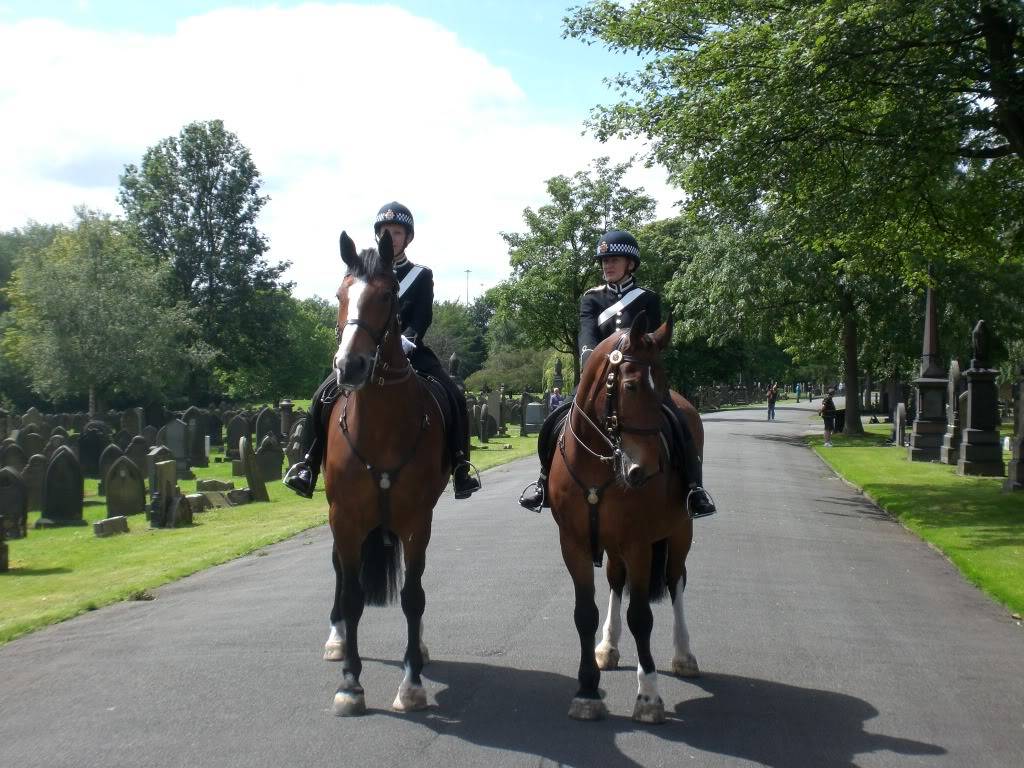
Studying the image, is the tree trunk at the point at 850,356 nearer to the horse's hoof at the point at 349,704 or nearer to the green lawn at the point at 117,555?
the green lawn at the point at 117,555

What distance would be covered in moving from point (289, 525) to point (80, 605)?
5.92 metres

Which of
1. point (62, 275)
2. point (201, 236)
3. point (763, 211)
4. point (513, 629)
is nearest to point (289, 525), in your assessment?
point (513, 629)

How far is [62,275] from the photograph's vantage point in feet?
148

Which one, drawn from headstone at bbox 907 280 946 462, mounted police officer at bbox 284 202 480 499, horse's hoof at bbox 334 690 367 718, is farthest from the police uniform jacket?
headstone at bbox 907 280 946 462

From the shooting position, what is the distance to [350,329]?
6055mm

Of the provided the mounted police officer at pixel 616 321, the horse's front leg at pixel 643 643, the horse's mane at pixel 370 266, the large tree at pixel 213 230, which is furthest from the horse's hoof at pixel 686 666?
the large tree at pixel 213 230

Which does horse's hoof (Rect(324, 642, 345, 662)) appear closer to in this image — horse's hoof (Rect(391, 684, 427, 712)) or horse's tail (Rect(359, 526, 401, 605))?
horse's tail (Rect(359, 526, 401, 605))

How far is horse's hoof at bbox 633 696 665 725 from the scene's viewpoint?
6090 millimetres

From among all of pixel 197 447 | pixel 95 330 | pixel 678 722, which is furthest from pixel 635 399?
pixel 95 330

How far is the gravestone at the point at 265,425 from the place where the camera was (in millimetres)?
32844

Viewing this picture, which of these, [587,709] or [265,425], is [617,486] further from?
[265,425]

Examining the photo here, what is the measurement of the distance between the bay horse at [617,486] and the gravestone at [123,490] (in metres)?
13.7

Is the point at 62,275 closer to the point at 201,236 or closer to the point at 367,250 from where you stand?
the point at 201,236

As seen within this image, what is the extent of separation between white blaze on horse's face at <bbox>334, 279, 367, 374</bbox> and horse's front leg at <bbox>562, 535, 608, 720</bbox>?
6.00ft
